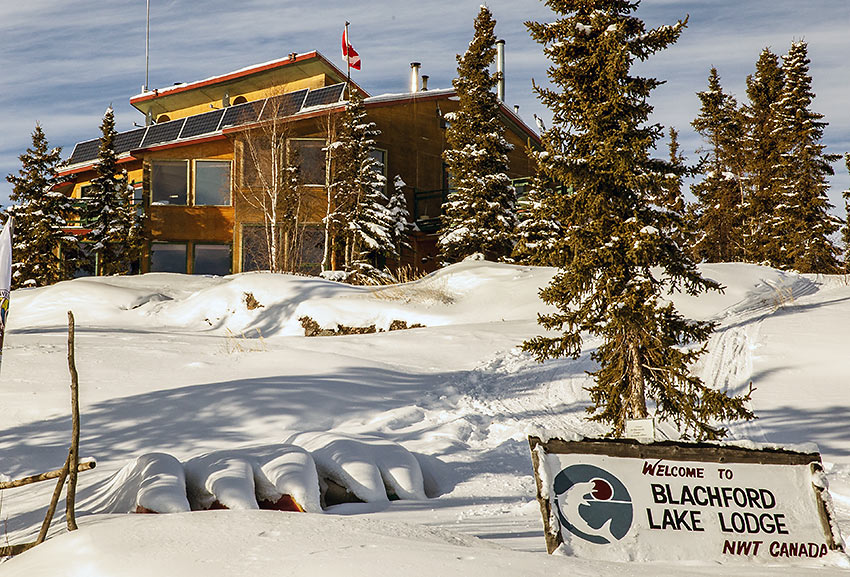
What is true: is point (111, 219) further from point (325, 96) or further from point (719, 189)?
point (719, 189)

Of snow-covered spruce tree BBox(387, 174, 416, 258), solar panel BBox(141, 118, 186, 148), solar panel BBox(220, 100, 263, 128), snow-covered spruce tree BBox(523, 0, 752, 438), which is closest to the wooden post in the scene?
snow-covered spruce tree BBox(523, 0, 752, 438)

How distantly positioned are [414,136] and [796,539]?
28849 millimetres

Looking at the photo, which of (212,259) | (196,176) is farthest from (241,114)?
(212,259)

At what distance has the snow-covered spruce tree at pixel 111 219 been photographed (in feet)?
101

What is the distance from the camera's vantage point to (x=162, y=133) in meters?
32.2

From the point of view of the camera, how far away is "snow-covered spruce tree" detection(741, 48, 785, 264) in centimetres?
3438

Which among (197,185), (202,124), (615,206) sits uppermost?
(202,124)

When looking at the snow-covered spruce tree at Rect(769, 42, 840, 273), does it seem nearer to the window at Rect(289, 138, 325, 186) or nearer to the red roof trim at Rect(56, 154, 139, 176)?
the window at Rect(289, 138, 325, 186)

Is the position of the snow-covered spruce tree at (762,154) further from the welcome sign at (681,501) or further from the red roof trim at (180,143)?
the welcome sign at (681,501)

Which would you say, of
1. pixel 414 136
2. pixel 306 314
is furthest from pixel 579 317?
pixel 414 136

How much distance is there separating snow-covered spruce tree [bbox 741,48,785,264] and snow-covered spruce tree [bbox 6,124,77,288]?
2943cm

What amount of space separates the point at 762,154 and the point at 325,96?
20.5 meters

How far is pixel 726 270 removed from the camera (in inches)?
815

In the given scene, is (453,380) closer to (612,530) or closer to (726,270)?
(612,530)
